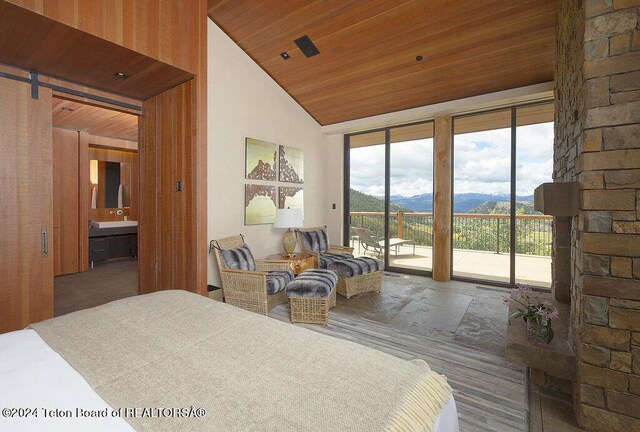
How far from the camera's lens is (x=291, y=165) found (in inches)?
196

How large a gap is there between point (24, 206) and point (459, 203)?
5.57 meters

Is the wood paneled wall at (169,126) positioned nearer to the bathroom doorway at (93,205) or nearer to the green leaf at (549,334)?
the bathroom doorway at (93,205)

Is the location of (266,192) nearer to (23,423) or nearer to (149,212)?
(149,212)

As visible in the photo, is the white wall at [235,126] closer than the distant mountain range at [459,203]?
Yes

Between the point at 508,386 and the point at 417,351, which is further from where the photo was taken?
the point at 417,351

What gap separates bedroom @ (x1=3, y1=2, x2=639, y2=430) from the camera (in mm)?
1626

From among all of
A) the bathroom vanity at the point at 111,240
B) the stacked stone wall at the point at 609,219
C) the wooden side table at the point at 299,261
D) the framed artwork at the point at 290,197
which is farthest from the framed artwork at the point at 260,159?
the bathroom vanity at the point at 111,240

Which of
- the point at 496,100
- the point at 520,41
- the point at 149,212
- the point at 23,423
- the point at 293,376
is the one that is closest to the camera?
the point at 23,423

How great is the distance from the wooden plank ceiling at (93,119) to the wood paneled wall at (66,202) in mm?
257

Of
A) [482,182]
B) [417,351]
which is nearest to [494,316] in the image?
[417,351]

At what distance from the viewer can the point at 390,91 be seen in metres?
4.43

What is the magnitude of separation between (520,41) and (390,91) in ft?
5.47

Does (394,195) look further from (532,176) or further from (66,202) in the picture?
(66,202)

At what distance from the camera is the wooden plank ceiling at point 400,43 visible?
3.09m
